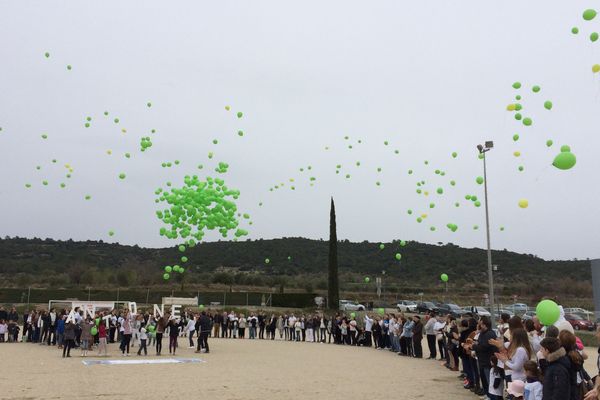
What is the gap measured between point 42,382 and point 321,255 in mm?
67969

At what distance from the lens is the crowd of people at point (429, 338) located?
5547 mm

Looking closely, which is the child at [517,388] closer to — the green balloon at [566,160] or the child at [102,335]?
the green balloon at [566,160]

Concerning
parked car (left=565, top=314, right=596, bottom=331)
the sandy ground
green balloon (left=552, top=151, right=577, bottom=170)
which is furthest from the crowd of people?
parked car (left=565, top=314, right=596, bottom=331)

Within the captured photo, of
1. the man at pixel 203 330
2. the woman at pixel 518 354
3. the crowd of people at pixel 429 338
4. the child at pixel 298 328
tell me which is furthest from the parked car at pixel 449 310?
the woman at pixel 518 354

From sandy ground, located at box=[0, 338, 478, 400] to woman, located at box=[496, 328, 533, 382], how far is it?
290 cm

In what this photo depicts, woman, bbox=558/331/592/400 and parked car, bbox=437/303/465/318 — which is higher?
woman, bbox=558/331/592/400

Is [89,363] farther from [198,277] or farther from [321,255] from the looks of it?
[321,255]

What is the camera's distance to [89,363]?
13.8 m

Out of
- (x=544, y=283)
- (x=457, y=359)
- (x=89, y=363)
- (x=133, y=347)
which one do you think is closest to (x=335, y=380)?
(x=457, y=359)

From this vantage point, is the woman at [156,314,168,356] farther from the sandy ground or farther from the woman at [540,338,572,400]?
the woman at [540,338,572,400]

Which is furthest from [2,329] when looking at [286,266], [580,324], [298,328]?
[286,266]

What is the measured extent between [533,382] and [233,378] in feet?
22.5

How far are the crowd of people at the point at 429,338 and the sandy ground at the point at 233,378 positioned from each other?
68 cm

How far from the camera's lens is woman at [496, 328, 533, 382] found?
21.9 ft
